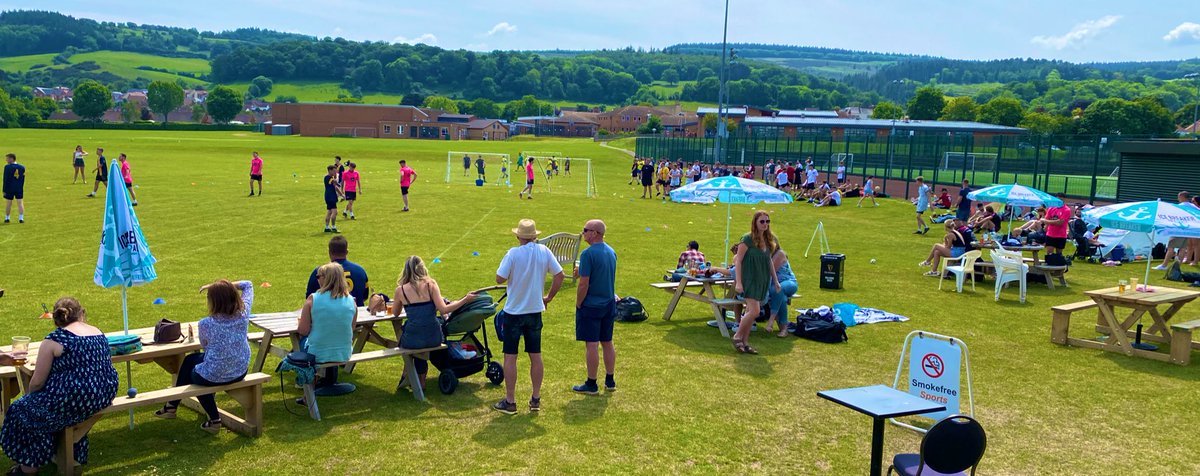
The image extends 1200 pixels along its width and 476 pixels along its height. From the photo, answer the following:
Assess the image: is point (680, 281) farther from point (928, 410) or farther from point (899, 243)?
point (899, 243)

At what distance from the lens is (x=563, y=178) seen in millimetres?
48875

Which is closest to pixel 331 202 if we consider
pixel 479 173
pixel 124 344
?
pixel 124 344

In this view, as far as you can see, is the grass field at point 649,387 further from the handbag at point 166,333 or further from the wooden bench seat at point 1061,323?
the handbag at point 166,333

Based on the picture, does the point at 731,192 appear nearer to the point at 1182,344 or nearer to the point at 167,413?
the point at 1182,344

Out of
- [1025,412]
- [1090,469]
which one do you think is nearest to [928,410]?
[1090,469]

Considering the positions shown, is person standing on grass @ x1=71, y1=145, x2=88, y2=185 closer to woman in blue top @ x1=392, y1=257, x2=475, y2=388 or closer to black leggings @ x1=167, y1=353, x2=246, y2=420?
black leggings @ x1=167, y1=353, x2=246, y2=420

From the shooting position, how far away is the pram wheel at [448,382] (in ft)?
26.2

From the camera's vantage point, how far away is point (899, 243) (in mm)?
21203

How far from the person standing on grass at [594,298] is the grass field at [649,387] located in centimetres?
45

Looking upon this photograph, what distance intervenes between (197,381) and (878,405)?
4.91 m

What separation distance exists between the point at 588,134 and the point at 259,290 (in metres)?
167

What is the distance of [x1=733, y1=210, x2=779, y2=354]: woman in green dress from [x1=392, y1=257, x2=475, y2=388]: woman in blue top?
3.40 m

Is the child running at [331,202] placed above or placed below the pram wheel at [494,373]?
above

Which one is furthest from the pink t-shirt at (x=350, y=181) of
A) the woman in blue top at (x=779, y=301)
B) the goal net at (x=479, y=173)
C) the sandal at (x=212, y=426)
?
the goal net at (x=479, y=173)
